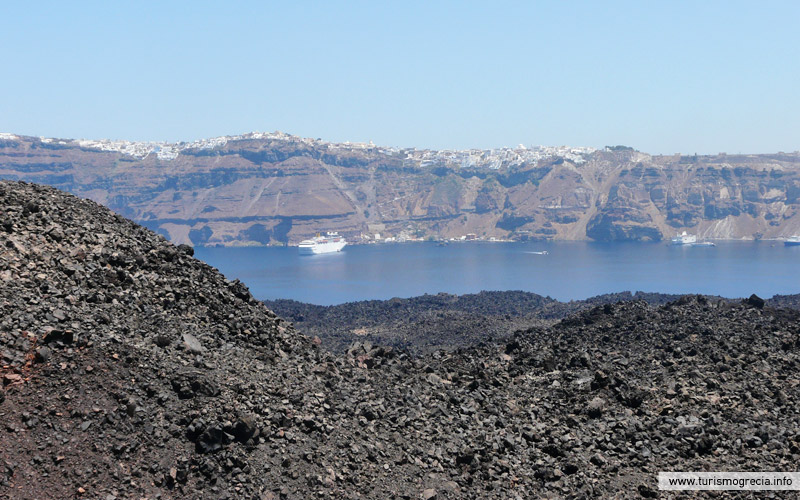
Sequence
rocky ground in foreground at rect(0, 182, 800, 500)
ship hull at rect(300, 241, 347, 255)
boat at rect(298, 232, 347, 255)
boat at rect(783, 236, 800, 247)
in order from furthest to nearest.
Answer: boat at rect(298, 232, 347, 255), ship hull at rect(300, 241, 347, 255), boat at rect(783, 236, 800, 247), rocky ground in foreground at rect(0, 182, 800, 500)

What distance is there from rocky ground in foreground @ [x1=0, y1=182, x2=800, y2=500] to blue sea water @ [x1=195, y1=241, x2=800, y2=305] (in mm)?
72669

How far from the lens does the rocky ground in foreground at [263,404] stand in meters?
9.36

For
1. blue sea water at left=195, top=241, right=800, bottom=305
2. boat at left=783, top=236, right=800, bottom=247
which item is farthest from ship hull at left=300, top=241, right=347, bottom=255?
boat at left=783, top=236, right=800, bottom=247

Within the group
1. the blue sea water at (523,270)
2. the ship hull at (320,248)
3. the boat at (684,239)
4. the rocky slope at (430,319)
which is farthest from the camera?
the boat at (684,239)

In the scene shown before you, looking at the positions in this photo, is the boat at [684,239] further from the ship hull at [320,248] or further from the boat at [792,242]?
the ship hull at [320,248]

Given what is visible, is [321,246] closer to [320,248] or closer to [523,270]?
[320,248]

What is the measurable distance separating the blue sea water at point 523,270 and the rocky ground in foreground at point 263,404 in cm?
7267

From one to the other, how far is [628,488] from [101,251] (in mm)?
10351

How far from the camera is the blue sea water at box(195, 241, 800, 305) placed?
97.8 metres

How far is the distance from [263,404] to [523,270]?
119 metres

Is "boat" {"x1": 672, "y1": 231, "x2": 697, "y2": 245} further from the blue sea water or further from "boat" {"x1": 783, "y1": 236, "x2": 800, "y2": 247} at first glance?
"boat" {"x1": 783, "y1": 236, "x2": 800, "y2": 247}

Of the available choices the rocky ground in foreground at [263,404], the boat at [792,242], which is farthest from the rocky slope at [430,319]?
the boat at [792,242]

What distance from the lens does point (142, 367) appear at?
1057 centimetres

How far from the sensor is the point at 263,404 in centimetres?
1090
